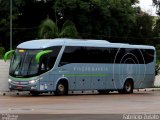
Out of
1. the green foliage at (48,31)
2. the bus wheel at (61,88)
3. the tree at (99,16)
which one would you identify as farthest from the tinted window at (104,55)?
the tree at (99,16)

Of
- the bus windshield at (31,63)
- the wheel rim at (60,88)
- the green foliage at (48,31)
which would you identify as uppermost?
the green foliage at (48,31)

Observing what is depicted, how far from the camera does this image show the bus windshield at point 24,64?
31.6 metres

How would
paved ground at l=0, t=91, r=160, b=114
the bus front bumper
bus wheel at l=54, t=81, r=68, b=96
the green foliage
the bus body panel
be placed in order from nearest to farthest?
paved ground at l=0, t=91, r=160, b=114 < the bus front bumper < the bus body panel < bus wheel at l=54, t=81, r=68, b=96 < the green foliage

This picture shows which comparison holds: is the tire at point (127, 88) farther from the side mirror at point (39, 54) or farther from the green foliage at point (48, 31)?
the green foliage at point (48, 31)

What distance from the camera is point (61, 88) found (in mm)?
33156

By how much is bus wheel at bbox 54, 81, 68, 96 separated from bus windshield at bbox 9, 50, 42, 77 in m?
2.01

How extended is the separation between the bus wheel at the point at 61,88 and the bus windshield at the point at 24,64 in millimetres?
2014

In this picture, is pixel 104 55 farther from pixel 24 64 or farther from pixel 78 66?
pixel 24 64

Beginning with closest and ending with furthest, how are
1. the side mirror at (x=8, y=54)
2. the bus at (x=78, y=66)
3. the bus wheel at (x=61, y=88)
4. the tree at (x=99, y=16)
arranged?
1. the bus at (x=78, y=66)
2. the bus wheel at (x=61, y=88)
3. the side mirror at (x=8, y=54)
4. the tree at (x=99, y=16)

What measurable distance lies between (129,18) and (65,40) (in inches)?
2310

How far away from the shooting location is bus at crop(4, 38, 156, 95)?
3173cm

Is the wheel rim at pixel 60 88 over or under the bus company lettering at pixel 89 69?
under

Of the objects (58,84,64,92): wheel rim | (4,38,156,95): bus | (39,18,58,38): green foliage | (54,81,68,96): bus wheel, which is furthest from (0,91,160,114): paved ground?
(39,18,58,38): green foliage

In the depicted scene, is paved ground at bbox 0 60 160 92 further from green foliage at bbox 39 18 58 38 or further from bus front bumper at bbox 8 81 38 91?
green foliage at bbox 39 18 58 38
